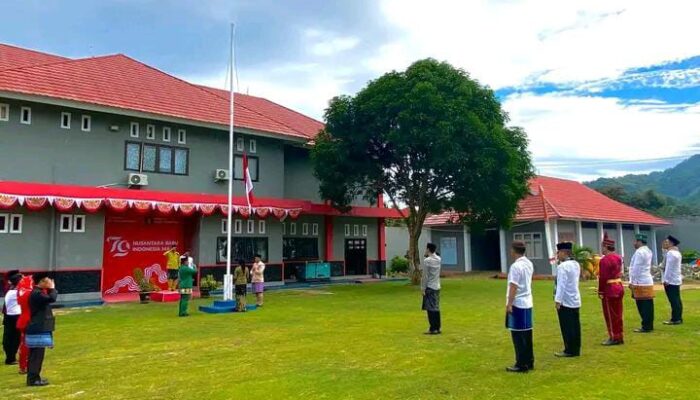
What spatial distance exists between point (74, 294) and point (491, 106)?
15396 mm

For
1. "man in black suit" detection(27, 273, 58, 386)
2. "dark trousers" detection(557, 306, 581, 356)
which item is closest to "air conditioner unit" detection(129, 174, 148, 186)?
"man in black suit" detection(27, 273, 58, 386)

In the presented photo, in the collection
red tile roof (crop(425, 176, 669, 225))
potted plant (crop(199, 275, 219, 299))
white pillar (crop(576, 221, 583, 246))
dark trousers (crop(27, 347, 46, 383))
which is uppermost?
red tile roof (crop(425, 176, 669, 225))

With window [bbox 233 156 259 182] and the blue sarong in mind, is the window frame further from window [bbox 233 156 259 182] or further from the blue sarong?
the blue sarong

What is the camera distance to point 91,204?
16891mm

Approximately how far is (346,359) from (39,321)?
425 centimetres

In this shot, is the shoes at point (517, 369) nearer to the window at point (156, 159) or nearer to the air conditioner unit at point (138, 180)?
the air conditioner unit at point (138, 180)

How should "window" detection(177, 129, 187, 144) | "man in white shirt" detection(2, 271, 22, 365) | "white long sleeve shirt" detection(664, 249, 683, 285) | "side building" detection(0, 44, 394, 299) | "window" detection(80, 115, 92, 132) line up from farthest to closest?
"window" detection(177, 129, 187, 144) < "window" detection(80, 115, 92, 132) < "side building" detection(0, 44, 394, 299) < "white long sleeve shirt" detection(664, 249, 683, 285) < "man in white shirt" detection(2, 271, 22, 365)

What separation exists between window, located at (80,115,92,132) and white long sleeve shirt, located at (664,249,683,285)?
17054mm

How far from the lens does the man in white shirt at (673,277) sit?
1097 centimetres

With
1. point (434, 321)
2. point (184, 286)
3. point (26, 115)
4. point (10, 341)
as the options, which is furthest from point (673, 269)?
point (26, 115)

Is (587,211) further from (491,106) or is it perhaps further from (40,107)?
(40,107)

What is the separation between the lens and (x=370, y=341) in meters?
9.95

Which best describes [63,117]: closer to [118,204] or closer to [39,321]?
[118,204]

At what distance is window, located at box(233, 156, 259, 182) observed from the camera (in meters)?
22.2
